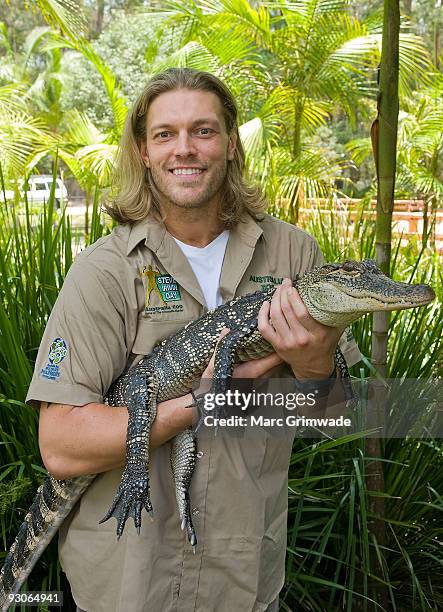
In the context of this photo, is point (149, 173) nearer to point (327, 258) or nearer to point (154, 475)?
point (154, 475)

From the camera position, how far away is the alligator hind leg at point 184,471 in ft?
6.32

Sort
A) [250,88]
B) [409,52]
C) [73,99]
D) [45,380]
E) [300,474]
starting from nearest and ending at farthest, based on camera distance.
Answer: [45,380] → [300,474] → [409,52] → [250,88] → [73,99]

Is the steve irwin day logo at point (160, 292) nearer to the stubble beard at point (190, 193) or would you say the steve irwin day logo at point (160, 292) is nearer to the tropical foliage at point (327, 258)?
the stubble beard at point (190, 193)

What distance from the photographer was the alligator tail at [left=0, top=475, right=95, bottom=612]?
2.05m

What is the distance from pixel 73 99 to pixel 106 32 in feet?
9.50

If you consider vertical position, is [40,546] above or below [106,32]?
below

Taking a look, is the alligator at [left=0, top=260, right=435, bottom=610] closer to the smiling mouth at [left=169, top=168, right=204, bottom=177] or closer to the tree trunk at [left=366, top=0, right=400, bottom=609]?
the smiling mouth at [left=169, top=168, right=204, bottom=177]

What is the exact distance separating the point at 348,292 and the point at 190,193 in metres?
0.58

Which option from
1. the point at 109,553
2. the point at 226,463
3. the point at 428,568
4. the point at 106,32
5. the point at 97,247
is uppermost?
the point at 106,32

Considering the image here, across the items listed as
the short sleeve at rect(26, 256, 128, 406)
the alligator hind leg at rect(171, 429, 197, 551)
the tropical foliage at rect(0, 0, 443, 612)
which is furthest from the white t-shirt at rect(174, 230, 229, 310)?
the tropical foliage at rect(0, 0, 443, 612)

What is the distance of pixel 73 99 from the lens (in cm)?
2373

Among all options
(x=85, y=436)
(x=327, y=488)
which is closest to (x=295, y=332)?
(x=85, y=436)

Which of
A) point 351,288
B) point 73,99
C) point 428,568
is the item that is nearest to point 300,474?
point 428,568

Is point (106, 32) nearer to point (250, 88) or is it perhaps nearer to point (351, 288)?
point (250, 88)
